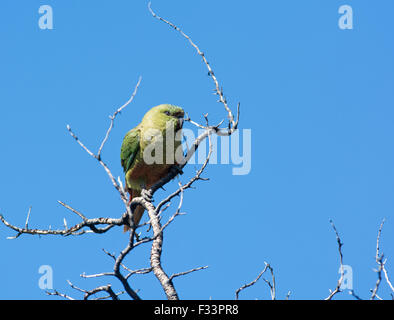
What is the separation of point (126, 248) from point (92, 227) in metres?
1.43

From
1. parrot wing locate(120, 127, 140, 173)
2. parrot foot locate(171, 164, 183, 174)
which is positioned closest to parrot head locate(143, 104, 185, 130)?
parrot wing locate(120, 127, 140, 173)

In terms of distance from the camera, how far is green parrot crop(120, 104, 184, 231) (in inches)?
289

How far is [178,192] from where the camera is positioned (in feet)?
18.3

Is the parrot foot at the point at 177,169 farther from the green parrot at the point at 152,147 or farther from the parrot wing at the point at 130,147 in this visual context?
the parrot wing at the point at 130,147

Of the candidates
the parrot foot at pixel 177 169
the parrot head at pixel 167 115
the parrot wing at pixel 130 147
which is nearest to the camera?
the parrot foot at pixel 177 169

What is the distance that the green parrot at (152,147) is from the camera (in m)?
7.33

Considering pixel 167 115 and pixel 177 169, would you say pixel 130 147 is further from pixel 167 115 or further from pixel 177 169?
pixel 177 169

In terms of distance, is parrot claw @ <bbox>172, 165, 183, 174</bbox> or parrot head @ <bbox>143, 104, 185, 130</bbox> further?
parrot head @ <bbox>143, 104, 185, 130</bbox>

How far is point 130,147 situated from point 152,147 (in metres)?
0.44

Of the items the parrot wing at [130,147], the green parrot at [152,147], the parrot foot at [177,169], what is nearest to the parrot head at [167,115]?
the green parrot at [152,147]

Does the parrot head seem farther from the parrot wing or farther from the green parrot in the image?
the parrot wing

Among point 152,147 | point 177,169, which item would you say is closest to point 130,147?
point 152,147

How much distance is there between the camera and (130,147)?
25.4 feet
